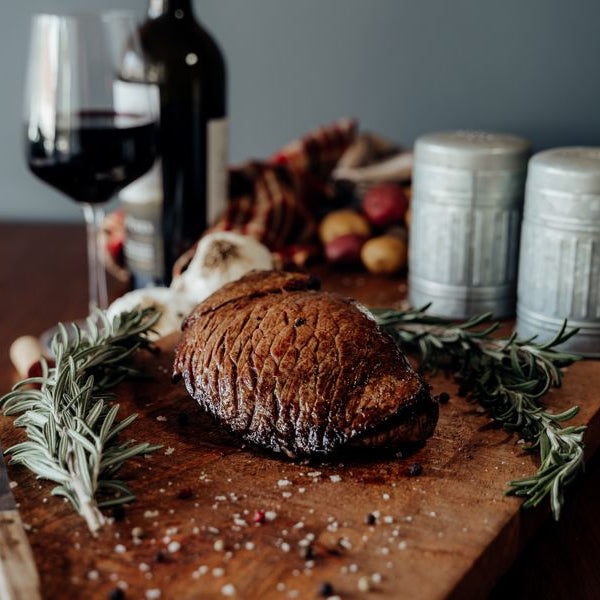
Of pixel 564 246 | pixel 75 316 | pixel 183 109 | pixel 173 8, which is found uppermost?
pixel 173 8

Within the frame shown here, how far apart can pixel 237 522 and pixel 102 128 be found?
0.75 metres

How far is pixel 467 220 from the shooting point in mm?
1306

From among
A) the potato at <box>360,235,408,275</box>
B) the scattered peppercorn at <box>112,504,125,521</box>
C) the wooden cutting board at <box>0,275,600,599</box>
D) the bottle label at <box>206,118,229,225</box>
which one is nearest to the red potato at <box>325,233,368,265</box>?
the potato at <box>360,235,408,275</box>

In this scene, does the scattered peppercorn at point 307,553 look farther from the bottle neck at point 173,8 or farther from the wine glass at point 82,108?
the bottle neck at point 173,8

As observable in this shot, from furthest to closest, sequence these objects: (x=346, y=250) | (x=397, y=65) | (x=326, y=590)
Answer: (x=397, y=65)
(x=346, y=250)
(x=326, y=590)

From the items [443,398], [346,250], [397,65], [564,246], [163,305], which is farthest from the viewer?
[397,65]

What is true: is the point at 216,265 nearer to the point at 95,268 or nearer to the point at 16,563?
the point at 95,268

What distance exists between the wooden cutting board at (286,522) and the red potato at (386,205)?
74 centimetres

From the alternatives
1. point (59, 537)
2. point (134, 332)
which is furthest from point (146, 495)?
point (134, 332)

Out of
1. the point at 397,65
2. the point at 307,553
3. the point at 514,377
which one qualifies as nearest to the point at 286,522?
the point at 307,553

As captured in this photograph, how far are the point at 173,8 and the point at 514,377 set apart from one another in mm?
857

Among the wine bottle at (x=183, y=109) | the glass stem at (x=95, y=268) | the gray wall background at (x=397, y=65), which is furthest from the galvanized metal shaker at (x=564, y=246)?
the gray wall background at (x=397, y=65)

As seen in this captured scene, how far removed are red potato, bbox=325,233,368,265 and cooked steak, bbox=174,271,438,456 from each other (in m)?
0.64

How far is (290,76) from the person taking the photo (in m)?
2.08
